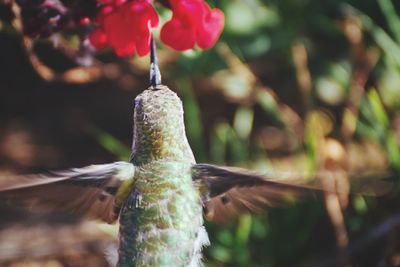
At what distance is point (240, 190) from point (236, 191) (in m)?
0.02

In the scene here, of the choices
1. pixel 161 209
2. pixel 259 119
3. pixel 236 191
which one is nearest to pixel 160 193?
pixel 161 209

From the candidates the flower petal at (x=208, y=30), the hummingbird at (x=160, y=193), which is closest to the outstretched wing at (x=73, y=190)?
the hummingbird at (x=160, y=193)

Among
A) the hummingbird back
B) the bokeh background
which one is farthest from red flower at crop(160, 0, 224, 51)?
the bokeh background

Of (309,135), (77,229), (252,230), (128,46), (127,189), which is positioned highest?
(128,46)

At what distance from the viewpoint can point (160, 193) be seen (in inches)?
53.3

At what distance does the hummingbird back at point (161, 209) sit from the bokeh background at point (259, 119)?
0.44m

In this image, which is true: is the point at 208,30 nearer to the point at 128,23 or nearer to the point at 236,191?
the point at 128,23

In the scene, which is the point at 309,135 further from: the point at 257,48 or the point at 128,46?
the point at 128,46

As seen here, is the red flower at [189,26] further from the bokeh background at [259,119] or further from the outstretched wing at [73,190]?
the bokeh background at [259,119]

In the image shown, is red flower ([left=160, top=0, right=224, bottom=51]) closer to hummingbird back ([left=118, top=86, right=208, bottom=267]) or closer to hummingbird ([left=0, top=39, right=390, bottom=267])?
hummingbird ([left=0, top=39, right=390, bottom=267])

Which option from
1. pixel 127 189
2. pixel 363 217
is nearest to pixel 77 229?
pixel 363 217

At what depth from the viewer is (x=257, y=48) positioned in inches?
92.9

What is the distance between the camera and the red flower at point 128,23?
1.25 metres

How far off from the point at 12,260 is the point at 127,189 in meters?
1.08
